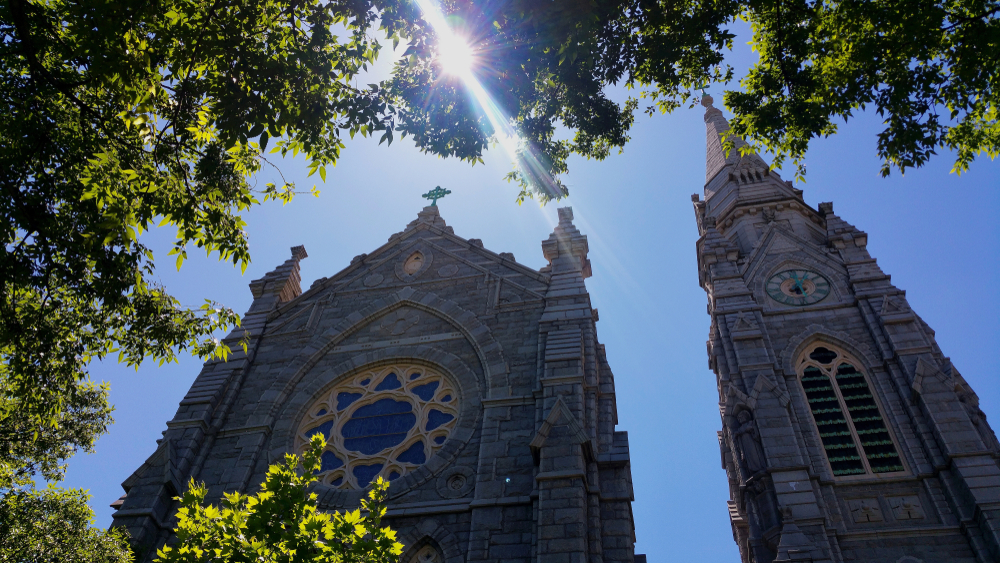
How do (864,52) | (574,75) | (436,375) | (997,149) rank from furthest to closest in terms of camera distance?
(436,375) → (574,75) → (997,149) → (864,52)

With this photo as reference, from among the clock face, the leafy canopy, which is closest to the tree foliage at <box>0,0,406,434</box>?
the leafy canopy

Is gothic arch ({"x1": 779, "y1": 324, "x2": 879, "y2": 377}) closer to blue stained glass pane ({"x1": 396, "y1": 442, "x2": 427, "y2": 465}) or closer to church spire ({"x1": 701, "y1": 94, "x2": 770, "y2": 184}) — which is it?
church spire ({"x1": 701, "y1": 94, "x2": 770, "y2": 184})

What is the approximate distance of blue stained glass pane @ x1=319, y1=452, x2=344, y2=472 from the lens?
47.6 ft

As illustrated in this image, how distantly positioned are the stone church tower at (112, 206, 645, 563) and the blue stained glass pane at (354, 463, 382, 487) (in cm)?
2

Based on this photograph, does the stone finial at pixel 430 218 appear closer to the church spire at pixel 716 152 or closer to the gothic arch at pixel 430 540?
the gothic arch at pixel 430 540

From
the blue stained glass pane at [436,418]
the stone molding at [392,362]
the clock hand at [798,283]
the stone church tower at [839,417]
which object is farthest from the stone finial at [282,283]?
the clock hand at [798,283]

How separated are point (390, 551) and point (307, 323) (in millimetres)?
10051

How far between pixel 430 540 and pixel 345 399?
4.52m

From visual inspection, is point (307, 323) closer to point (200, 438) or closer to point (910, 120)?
point (200, 438)

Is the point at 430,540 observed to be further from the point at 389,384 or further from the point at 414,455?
the point at 389,384

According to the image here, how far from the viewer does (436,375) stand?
15.9 meters

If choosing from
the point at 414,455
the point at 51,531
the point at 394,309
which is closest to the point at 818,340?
the point at 394,309

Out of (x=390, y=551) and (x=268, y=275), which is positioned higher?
(x=268, y=275)

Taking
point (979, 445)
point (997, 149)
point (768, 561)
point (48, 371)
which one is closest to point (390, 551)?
point (48, 371)
